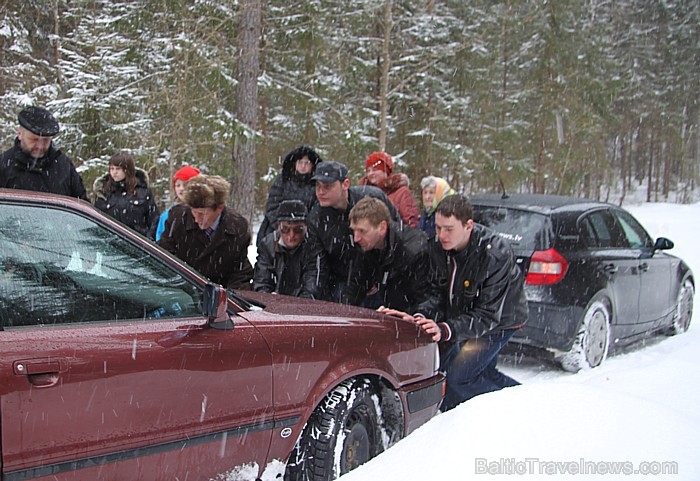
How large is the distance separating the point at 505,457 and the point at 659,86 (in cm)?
4770

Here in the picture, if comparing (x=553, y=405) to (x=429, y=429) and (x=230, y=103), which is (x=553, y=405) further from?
(x=230, y=103)

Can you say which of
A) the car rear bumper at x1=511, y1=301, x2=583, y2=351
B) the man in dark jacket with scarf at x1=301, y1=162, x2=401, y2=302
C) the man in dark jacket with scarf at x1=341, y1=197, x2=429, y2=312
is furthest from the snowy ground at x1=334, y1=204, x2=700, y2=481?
the car rear bumper at x1=511, y1=301, x2=583, y2=351

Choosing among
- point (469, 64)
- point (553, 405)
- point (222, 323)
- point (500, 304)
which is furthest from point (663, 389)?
point (469, 64)

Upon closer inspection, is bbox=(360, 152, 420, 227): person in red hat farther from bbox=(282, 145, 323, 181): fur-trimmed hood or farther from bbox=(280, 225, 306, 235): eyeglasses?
bbox=(280, 225, 306, 235): eyeglasses

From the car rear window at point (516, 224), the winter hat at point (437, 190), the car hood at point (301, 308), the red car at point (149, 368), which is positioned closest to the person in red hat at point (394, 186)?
the winter hat at point (437, 190)

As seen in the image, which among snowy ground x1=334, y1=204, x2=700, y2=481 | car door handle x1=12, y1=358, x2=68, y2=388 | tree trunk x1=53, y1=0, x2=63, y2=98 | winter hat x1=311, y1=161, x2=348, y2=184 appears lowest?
snowy ground x1=334, y1=204, x2=700, y2=481

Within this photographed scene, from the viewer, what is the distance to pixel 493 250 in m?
4.05

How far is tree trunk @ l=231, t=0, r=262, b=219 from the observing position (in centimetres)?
1151

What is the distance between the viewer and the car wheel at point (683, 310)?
6.84m

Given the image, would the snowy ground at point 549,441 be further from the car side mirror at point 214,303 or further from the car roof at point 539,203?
the car roof at point 539,203

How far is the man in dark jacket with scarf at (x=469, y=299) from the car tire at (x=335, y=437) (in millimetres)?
945

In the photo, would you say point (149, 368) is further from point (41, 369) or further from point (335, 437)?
point (335, 437)

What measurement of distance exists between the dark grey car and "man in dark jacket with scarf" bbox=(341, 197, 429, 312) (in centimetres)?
113

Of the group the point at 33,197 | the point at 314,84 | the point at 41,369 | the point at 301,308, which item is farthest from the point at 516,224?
the point at 314,84
